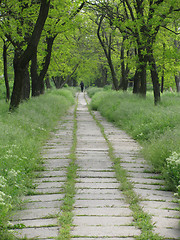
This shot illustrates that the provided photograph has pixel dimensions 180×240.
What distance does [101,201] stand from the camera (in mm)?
4453

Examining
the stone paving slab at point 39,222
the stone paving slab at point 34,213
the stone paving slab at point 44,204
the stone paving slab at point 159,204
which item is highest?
the stone paving slab at point 39,222

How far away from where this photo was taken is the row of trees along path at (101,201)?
348 centimetres

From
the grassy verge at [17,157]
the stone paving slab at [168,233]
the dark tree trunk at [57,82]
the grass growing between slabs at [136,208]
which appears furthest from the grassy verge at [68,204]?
the dark tree trunk at [57,82]

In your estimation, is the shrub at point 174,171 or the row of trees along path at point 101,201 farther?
the shrub at point 174,171

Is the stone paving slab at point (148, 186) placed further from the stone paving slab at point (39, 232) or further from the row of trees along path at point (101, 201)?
the stone paving slab at point (39, 232)

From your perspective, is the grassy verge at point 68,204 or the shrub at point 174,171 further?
the shrub at point 174,171

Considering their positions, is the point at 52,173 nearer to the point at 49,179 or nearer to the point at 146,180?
the point at 49,179

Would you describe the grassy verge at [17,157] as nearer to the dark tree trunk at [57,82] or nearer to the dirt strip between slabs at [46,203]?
the dirt strip between slabs at [46,203]

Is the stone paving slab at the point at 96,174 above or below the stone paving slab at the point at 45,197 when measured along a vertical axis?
below

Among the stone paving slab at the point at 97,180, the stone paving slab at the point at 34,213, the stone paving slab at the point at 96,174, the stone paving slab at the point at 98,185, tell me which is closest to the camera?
the stone paving slab at the point at 34,213

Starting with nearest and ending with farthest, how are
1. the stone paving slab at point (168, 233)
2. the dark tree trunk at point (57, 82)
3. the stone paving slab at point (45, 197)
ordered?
the stone paving slab at point (168, 233) → the stone paving slab at point (45, 197) → the dark tree trunk at point (57, 82)

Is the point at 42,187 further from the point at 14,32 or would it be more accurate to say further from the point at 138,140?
the point at 14,32

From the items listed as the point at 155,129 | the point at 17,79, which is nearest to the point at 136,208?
the point at 155,129

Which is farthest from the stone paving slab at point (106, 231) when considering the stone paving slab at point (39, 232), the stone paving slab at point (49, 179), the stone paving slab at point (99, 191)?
the stone paving slab at point (49, 179)
